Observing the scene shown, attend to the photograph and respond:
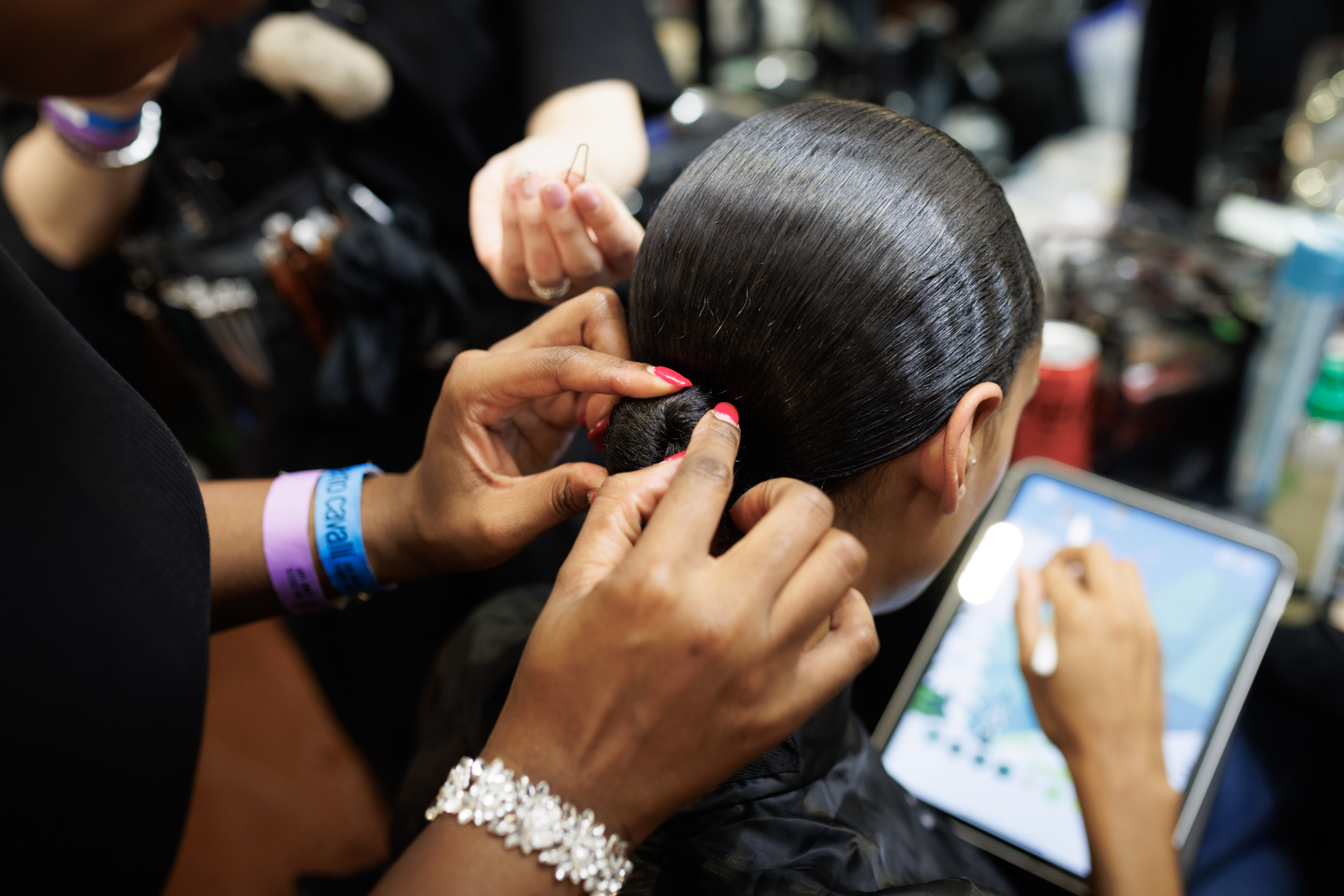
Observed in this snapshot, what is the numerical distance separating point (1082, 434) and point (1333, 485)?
242mm

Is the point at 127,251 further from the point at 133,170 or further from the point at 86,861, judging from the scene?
the point at 86,861

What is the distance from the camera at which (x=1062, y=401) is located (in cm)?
91

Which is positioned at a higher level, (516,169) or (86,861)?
(516,169)

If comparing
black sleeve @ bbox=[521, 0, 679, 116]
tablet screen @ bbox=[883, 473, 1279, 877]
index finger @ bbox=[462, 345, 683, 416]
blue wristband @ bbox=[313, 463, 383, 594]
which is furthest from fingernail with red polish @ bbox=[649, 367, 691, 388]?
black sleeve @ bbox=[521, 0, 679, 116]

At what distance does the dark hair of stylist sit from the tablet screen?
0.40 metres

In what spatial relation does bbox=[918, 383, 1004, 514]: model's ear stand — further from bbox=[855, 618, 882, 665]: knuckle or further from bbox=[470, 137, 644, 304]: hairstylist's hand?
bbox=[470, 137, 644, 304]: hairstylist's hand

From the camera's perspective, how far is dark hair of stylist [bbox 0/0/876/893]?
0.38 m

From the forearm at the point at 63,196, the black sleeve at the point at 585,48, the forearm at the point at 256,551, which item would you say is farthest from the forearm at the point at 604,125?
the forearm at the point at 63,196

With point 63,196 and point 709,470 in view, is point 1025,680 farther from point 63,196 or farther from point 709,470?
point 63,196

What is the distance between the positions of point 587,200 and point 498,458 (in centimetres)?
23

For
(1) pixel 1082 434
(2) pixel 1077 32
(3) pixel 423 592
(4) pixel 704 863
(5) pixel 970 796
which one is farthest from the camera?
(2) pixel 1077 32

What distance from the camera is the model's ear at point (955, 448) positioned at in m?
0.53

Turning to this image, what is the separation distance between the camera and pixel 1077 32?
4.79 ft

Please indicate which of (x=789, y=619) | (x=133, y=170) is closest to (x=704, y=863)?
(x=789, y=619)
